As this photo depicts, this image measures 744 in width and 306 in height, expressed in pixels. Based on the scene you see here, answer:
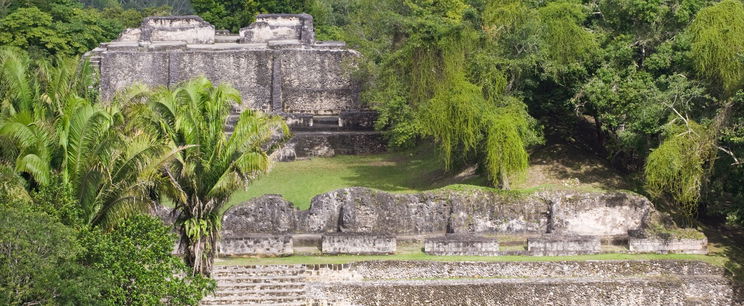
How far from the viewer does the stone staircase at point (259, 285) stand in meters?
22.2

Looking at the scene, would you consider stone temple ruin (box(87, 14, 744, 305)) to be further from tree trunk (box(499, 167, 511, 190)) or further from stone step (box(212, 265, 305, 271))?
tree trunk (box(499, 167, 511, 190))

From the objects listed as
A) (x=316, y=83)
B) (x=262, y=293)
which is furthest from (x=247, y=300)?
(x=316, y=83)

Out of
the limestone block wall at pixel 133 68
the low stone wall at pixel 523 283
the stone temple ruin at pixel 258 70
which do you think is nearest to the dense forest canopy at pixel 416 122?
the stone temple ruin at pixel 258 70

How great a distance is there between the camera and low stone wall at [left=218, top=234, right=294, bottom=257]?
79.1ft

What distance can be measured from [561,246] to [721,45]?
641 cm

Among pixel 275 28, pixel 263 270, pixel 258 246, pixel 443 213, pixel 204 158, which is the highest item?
pixel 275 28

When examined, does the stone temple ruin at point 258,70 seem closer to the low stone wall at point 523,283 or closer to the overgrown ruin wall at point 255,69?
the overgrown ruin wall at point 255,69

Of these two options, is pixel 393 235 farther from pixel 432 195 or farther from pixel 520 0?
pixel 520 0

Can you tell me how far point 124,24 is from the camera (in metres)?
58.1

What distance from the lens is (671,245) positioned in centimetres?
2538

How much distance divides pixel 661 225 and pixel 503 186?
4.17m

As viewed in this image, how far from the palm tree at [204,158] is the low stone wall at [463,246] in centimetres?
638

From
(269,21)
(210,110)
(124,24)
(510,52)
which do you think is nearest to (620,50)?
(510,52)

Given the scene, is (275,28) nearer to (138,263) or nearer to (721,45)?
(721,45)
